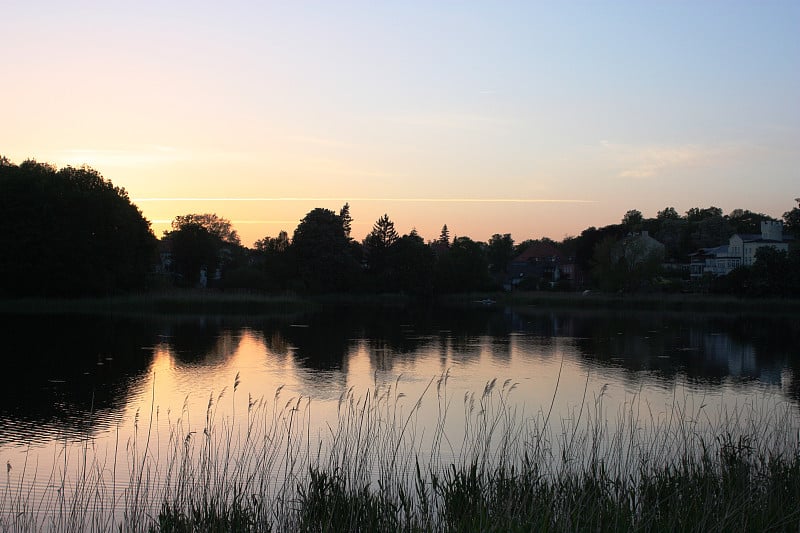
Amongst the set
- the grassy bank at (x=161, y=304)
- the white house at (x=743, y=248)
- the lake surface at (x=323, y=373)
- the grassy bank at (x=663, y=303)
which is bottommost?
the grassy bank at (x=663, y=303)

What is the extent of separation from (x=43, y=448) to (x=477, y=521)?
28.5 feet

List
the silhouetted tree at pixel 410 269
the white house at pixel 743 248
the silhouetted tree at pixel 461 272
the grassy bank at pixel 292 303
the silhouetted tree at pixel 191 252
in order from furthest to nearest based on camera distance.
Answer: the silhouetted tree at pixel 461 272 → the white house at pixel 743 248 → the silhouetted tree at pixel 410 269 → the silhouetted tree at pixel 191 252 → the grassy bank at pixel 292 303

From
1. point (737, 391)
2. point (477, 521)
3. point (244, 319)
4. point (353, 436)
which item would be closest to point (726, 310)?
point (244, 319)

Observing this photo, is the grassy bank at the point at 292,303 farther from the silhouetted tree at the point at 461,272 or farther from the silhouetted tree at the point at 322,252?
the silhouetted tree at the point at 461,272

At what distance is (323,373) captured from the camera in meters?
23.7

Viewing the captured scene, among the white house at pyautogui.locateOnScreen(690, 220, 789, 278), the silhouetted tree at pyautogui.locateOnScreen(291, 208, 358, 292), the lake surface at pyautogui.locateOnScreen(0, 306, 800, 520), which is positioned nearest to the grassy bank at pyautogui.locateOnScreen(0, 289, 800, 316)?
the silhouetted tree at pyautogui.locateOnScreen(291, 208, 358, 292)

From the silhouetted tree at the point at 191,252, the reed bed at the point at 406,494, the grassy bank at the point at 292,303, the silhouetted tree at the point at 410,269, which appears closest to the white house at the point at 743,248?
the grassy bank at the point at 292,303

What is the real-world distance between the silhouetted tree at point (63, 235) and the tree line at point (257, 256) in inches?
3.1

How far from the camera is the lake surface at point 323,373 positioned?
15.1m

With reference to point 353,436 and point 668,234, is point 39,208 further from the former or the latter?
point 668,234

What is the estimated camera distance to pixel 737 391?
70.3 ft

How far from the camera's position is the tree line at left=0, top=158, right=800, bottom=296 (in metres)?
58.2

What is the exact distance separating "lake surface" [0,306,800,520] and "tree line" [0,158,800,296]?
12970 millimetres

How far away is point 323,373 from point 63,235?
42784 millimetres
